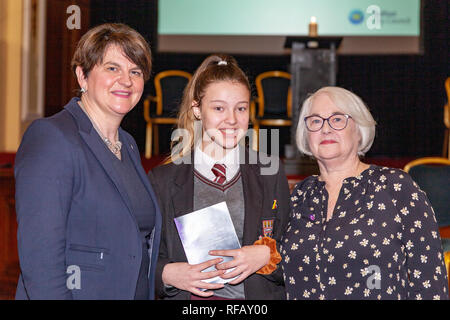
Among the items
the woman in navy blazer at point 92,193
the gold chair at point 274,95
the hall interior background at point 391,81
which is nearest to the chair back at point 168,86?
the hall interior background at point 391,81

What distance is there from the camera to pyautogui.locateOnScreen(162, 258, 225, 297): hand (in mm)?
1603

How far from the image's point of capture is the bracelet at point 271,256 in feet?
5.62

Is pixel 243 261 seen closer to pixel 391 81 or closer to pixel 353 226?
pixel 353 226

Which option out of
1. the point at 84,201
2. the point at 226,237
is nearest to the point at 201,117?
the point at 226,237

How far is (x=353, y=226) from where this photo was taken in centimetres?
172

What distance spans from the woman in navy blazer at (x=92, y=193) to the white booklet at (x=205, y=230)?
3.6 inches

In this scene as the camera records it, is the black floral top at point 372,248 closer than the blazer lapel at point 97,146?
No

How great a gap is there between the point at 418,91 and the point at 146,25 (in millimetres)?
4195

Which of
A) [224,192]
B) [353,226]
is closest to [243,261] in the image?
[224,192]

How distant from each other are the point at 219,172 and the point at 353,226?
0.50 metres

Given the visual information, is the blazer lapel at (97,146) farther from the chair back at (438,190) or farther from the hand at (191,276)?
the chair back at (438,190)

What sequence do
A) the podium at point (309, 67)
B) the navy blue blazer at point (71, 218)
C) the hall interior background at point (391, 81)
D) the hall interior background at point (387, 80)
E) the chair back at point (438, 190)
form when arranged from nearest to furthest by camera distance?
the navy blue blazer at point (71, 218) → the chair back at point (438, 190) → the podium at point (309, 67) → the hall interior background at point (387, 80) → the hall interior background at point (391, 81)

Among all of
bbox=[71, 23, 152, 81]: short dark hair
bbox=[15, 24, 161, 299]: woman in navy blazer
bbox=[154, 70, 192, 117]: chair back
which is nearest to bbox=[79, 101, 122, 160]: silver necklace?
bbox=[15, 24, 161, 299]: woman in navy blazer

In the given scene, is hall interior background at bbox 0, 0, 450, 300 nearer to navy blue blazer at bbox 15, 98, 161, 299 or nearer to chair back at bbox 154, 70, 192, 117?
chair back at bbox 154, 70, 192, 117
